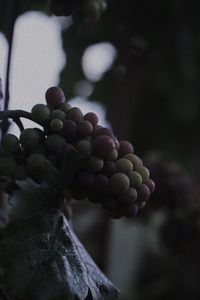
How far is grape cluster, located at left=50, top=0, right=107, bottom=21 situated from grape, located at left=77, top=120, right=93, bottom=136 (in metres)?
0.33

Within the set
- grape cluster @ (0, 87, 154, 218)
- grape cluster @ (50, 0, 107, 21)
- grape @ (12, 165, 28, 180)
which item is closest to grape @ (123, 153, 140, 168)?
grape cluster @ (0, 87, 154, 218)

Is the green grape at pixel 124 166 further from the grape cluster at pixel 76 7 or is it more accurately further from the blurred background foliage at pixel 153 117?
the blurred background foliage at pixel 153 117

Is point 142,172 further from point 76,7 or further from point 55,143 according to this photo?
point 76,7

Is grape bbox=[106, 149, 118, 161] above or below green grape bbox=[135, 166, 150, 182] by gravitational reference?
above

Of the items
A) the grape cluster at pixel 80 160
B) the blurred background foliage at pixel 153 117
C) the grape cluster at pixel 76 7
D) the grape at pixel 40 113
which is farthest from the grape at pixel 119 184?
the blurred background foliage at pixel 153 117

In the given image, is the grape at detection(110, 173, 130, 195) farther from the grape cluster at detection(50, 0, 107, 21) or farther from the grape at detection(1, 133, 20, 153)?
the grape cluster at detection(50, 0, 107, 21)

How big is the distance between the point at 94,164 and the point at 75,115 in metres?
0.06

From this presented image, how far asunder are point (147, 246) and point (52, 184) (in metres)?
2.19

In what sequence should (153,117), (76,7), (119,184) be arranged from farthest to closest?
(153,117), (76,7), (119,184)

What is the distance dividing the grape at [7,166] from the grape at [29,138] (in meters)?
0.02

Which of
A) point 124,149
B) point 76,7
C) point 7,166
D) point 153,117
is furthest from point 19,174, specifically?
point 153,117

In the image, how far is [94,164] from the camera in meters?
0.66

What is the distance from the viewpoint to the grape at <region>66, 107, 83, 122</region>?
0.69 metres

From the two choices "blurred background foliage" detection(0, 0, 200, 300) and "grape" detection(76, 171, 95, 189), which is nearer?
"grape" detection(76, 171, 95, 189)
